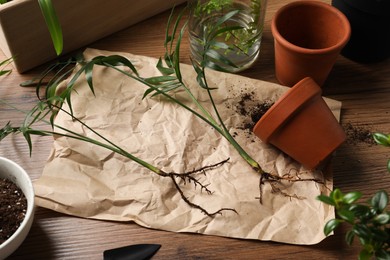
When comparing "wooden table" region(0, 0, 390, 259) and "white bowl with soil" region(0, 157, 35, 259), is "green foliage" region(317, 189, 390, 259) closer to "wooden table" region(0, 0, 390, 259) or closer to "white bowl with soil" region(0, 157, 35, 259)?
"wooden table" region(0, 0, 390, 259)

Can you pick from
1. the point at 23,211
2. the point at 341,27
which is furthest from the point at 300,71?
the point at 23,211

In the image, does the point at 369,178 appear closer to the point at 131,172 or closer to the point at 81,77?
the point at 131,172

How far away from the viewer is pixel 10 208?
0.66 meters

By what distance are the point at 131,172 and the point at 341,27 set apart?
14.9 inches

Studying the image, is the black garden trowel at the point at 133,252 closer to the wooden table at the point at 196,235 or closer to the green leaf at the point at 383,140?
the wooden table at the point at 196,235

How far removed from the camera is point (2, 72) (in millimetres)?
790

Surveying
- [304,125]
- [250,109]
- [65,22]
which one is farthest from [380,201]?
[65,22]

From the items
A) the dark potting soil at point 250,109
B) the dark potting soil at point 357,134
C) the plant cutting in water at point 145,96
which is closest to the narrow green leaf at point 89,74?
the plant cutting in water at point 145,96

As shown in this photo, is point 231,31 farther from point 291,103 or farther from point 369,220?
point 369,220

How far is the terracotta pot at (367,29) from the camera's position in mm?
786

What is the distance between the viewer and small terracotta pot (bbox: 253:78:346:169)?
0.71m

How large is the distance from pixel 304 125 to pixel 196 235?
0.21m

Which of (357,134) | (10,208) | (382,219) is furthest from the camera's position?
(357,134)

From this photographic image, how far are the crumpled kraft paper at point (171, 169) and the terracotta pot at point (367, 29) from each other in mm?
115
